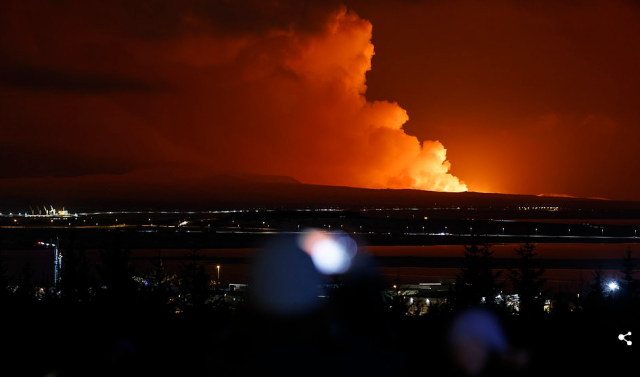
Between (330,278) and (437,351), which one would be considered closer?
(437,351)

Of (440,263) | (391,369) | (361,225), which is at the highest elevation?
(361,225)

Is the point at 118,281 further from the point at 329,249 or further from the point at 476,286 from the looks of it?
the point at 329,249

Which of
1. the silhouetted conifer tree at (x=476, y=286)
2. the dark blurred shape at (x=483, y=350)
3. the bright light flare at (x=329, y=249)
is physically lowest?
the dark blurred shape at (x=483, y=350)

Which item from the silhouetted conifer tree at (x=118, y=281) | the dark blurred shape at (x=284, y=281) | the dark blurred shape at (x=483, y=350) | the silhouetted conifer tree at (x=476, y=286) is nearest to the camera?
the dark blurred shape at (x=483, y=350)

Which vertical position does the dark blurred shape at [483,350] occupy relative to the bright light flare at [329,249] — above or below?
below

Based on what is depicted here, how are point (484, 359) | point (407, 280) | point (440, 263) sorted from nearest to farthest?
1. point (484, 359)
2. point (407, 280)
3. point (440, 263)

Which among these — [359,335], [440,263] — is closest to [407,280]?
[440,263]

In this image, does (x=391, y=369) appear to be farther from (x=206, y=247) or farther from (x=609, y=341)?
(x=206, y=247)

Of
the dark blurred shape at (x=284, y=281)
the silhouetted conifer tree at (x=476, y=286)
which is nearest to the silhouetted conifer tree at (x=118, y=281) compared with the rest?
the dark blurred shape at (x=284, y=281)

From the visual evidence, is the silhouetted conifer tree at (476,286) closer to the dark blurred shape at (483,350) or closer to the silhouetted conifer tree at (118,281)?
the dark blurred shape at (483,350)
